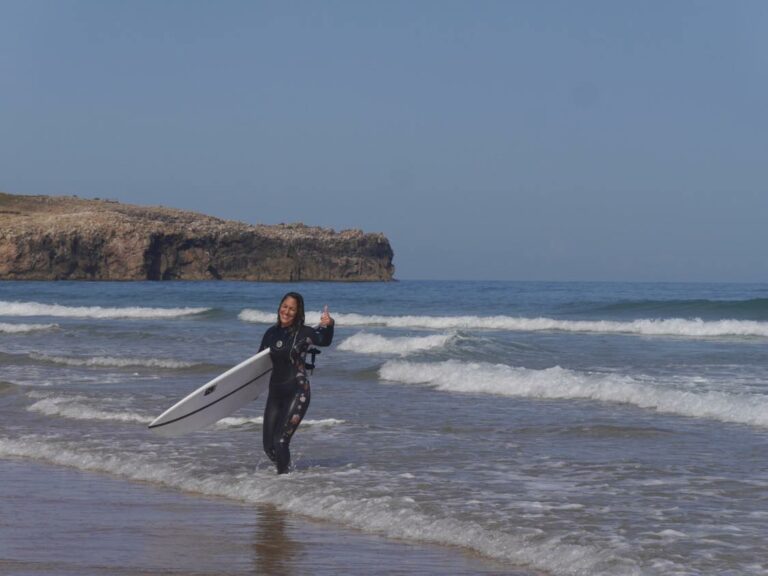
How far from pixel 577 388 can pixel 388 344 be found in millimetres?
9524

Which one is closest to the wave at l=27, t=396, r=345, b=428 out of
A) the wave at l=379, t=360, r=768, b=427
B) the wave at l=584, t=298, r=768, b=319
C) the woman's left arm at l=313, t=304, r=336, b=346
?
the woman's left arm at l=313, t=304, r=336, b=346

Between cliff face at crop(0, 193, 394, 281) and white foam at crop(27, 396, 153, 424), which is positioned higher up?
cliff face at crop(0, 193, 394, 281)

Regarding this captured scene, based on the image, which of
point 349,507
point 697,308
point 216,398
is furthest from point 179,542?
point 697,308

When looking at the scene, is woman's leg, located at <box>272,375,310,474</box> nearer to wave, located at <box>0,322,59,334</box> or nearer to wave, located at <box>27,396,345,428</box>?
wave, located at <box>27,396,345,428</box>

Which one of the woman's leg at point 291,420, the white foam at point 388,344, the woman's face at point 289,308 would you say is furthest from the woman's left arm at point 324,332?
the white foam at point 388,344

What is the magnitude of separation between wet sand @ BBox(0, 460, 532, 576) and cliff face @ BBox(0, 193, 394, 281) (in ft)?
225

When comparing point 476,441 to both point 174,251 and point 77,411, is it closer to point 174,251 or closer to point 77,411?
point 77,411

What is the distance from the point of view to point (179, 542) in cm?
675

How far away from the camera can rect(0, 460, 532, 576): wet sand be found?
612 centimetres

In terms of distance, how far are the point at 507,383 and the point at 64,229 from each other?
64382 millimetres

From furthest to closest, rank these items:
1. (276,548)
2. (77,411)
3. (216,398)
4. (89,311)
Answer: (89,311) < (77,411) < (216,398) < (276,548)

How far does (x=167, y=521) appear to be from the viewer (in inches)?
294

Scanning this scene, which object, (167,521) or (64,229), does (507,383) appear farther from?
(64,229)

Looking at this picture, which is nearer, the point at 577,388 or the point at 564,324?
the point at 577,388
